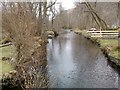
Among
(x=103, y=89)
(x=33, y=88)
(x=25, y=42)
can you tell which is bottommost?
(x=103, y=89)

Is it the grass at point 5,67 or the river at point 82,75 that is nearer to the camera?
the grass at point 5,67

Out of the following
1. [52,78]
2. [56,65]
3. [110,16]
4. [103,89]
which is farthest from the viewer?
[110,16]

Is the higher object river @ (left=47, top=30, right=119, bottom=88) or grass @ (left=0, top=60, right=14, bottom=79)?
grass @ (left=0, top=60, right=14, bottom=79)

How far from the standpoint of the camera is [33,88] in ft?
25.5

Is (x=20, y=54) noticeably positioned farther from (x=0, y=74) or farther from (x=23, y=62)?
(x=0, y=74)

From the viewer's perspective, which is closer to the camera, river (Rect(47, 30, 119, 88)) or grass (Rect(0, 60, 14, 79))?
grass (Rect(0, 60, 14, 79))

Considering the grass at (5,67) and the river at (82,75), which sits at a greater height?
the grass at (5,67)

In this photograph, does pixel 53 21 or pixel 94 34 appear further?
pixel 53 21

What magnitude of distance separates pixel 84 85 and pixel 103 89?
815 millimetres

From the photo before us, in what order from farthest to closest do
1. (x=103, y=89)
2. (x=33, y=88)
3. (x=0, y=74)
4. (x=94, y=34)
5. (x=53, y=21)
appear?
(x=53, y=21), (x=94, y=34), (x=103, y=89), (x=0, y=74), (x=33, y=88)

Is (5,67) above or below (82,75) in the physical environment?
above

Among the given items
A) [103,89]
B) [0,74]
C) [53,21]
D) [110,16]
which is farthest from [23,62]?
[53,21]

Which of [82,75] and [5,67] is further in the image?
[82,75]

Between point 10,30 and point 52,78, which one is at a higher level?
point 10,30
